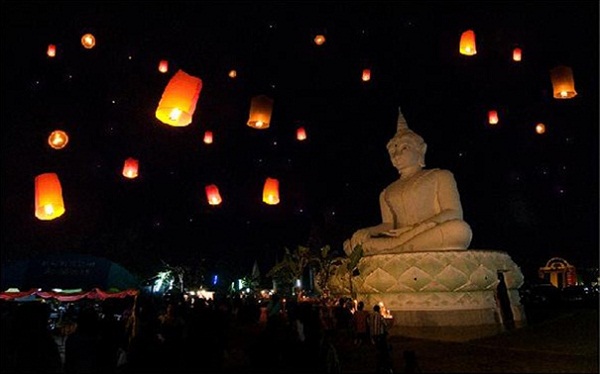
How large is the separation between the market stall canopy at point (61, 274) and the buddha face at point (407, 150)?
13514 mm

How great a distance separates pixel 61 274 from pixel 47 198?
1352 centimetres

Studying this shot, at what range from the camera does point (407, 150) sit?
48.4ft

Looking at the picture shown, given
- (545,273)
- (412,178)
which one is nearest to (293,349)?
(412,178)

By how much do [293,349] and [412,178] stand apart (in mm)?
9521

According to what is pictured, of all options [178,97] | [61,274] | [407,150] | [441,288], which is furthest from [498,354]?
[61,274]

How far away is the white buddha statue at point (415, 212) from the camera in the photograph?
12.1m

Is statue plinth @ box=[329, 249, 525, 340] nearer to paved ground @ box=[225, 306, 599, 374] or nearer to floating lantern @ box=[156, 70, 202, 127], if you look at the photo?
paved ground @ box=[225, 306, 599, 374]

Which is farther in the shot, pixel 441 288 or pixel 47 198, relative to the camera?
pixel 441 288

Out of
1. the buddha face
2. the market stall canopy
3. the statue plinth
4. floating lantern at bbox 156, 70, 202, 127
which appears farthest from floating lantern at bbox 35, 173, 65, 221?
the market stall canopy

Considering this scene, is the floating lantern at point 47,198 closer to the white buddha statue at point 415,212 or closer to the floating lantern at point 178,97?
the floating lantern at point 178,97

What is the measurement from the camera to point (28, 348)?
3.84 meters

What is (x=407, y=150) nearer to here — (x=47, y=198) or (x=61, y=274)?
(x=47, y=198)

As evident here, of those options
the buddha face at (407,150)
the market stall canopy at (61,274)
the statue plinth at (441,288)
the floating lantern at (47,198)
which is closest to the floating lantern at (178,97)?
the floating lantern at (47,198)

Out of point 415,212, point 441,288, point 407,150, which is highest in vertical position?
point 407,150
